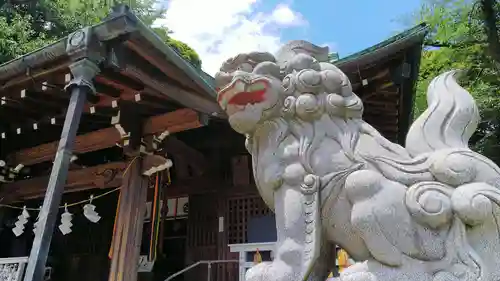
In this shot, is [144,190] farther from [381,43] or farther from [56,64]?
[381,43]

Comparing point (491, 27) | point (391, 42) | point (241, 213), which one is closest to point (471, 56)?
point (491, 27)

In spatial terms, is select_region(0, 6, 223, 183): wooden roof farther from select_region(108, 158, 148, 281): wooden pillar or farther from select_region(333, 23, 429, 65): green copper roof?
select_region(333, 23, 429, 65): green copper roof

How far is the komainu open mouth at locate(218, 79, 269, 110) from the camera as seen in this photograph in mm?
2824

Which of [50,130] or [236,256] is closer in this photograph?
[236,256]

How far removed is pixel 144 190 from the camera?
21.0ft

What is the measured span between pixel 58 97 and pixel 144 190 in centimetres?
185

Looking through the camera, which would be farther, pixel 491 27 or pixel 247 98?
pixel 491 27

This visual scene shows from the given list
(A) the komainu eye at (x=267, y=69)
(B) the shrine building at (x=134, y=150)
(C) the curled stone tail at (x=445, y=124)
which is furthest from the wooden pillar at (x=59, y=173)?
(C) the curled stone tail at (x=445, y=124)

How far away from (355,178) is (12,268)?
6.03 meters

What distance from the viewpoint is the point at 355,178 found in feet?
Result: 8.13

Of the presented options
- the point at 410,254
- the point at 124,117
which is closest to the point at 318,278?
the point at 410,254

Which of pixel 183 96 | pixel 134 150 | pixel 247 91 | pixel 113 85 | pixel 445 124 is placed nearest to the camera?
pixel 445 124

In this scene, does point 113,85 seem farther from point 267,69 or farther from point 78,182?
point 267,69

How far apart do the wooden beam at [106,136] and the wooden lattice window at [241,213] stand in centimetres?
213
